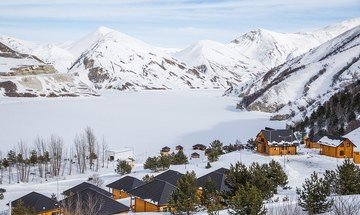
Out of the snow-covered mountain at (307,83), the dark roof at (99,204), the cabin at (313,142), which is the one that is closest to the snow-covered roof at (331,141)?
the cabin at (313,142)

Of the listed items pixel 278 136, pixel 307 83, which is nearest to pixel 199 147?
pixel 278 136

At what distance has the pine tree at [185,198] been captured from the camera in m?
35.7

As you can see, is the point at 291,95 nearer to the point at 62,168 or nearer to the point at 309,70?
the point at 309,70

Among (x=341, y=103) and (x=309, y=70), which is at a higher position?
(x=309, y=70)

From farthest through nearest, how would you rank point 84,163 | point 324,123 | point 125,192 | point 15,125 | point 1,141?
point 15,125 → point 324,123 → point 1,141 → point 84,163 → point 125,192

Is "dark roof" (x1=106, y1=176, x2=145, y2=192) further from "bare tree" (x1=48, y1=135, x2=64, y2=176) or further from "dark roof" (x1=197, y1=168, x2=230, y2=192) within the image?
"bare tree" (x1=48, y1=135, x2=64, y2=176)

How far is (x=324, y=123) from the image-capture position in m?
97.2

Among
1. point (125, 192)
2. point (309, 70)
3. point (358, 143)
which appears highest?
point (309, 70)

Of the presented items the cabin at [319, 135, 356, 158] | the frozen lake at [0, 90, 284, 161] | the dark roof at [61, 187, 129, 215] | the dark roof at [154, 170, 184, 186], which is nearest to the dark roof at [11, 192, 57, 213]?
the dark roof at [61, 187, 129, 215]

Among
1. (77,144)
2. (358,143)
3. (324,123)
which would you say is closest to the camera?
(358,143)

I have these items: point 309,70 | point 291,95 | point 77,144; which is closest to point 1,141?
point 77,144

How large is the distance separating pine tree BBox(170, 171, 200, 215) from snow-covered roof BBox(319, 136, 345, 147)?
107 ft

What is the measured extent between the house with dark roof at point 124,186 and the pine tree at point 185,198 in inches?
632

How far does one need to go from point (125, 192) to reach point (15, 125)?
6353 centimetres
